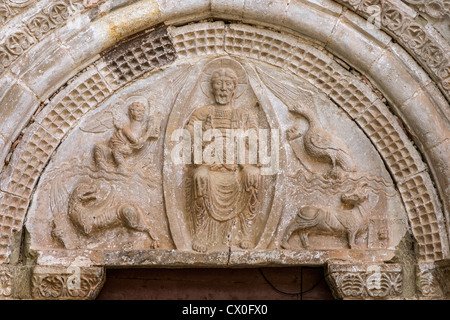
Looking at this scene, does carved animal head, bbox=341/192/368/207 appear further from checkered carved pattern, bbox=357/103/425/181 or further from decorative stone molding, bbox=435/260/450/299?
decorative stone molding, bbox=435/260/450/299

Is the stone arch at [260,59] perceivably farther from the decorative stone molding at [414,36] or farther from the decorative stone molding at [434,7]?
the decorative stone molding at [434,7]

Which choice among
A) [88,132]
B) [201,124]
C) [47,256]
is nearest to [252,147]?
[201,124]

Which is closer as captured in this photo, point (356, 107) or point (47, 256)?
point (47, 256)

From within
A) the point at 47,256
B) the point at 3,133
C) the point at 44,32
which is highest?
the point at 44,32

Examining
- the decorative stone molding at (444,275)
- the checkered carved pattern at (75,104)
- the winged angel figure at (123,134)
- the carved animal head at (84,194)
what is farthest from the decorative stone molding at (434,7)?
the carved animal head at (84,194)

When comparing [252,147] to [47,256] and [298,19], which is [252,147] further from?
[47,256]

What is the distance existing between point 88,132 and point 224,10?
66.8 inches

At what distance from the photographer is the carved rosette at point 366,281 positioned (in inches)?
248

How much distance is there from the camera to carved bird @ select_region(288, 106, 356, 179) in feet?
21.5

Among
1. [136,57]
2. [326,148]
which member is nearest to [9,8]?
[136,57]

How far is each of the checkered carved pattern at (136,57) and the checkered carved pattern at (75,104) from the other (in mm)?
114

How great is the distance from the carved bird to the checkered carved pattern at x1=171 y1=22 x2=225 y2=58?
1.08 metres

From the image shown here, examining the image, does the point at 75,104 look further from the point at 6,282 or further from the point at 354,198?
the point at 354,198

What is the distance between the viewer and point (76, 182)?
6.47 m
